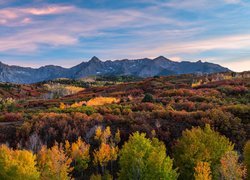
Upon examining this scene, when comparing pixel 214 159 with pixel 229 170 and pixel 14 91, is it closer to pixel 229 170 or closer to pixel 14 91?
pixel 229 170

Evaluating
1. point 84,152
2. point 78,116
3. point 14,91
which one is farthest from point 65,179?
point 14,91

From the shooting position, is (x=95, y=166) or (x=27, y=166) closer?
(x=27, y=166)

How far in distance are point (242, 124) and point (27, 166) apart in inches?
754

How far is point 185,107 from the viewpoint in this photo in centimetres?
3759

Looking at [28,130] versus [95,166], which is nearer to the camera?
[95,166]

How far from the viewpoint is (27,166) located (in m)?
22.1

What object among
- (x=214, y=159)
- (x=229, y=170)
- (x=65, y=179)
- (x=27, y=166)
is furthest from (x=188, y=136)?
(x=27, y=166)

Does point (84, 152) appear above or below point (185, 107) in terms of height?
below

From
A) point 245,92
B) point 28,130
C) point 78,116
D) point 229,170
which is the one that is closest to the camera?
point 229,170

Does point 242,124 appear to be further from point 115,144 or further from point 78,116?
point 78,116

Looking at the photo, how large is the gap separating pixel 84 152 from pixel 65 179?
16.1 ft

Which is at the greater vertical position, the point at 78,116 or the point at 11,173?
the point at 78,116

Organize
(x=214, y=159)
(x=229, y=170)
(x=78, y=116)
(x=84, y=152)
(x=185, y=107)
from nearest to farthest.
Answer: (x=229, y=170), (x=214, y=159), (x=84, y=152), (x=78, y=116), (x=185, y=107)

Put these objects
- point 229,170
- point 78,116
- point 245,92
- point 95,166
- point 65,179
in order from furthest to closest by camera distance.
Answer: point 245,92, point 78,116, point 95,166, point 65,179, point 229,170
